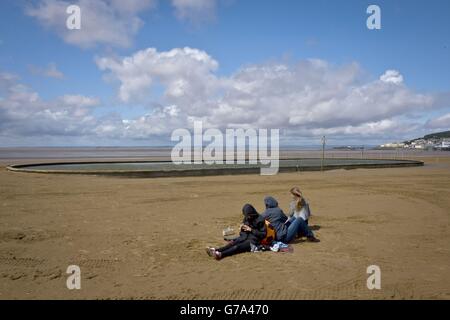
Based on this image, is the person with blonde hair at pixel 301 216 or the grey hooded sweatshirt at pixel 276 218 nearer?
the grey hooded sweatshirt at pixel 276 218

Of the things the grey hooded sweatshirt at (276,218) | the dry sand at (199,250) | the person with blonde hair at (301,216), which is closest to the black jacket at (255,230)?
the dry sand at (199,250)

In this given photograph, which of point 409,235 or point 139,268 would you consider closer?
point 139,268

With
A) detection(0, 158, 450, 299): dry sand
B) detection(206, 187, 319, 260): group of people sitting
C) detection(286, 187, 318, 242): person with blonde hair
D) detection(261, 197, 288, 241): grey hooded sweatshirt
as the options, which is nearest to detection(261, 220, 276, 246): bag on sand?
detection(206, 187, 319, 260): group of people sitting

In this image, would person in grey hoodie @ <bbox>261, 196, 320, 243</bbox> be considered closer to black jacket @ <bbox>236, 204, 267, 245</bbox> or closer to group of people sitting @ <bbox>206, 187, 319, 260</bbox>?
group of people sitting @ <bbox>206, 187, 319, 260</bbox>

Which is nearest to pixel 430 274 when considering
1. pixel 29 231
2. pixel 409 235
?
pixel 409 235

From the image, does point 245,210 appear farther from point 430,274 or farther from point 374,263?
point 430,274

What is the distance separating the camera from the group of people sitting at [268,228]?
22.5 feet

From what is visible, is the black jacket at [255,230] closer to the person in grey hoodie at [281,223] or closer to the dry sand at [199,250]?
the dry sand at [199,250]

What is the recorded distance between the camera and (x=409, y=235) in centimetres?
854

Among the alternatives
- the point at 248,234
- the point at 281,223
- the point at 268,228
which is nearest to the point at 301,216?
the point at 281,223

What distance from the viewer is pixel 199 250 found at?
23.8 ft

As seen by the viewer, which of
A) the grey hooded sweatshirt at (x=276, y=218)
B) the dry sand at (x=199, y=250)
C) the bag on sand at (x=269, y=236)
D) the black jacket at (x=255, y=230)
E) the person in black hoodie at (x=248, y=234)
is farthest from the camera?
the grey hooded sweatshirt at (x=276, y=218)

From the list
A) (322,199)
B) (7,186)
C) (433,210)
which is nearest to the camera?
(433,210)
